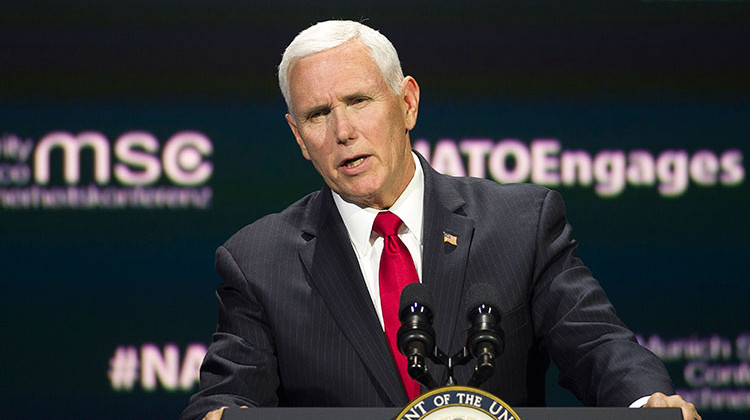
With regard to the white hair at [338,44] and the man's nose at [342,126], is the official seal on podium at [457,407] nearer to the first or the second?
the man's nose at [342,126]

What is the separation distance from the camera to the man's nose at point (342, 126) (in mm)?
2154

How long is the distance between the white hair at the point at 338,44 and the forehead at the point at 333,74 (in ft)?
0.04

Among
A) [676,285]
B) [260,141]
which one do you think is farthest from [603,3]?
[260,141]

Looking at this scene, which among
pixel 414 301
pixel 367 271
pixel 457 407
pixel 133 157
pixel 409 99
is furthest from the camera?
pixel 133 157

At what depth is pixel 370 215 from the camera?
7.54ft

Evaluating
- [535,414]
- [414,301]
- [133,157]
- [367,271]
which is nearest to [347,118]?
[367,271]

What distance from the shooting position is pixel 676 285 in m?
3.59

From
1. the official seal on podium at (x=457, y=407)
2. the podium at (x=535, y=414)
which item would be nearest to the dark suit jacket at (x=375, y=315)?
the podium at (x=535, y=414)

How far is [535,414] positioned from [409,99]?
1.18 m

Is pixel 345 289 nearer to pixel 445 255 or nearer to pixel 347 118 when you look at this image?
pixel 445 255

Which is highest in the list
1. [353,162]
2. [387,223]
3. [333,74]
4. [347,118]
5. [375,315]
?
[333,74]

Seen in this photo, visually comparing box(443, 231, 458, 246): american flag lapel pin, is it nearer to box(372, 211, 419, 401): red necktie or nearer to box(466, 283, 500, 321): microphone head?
box(372, 211, 419, 401): red necktie

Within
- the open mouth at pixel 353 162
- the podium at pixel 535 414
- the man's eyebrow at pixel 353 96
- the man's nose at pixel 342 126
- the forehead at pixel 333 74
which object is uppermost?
the forehead at pixel 333 74

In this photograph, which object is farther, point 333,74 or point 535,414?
point 333,74
